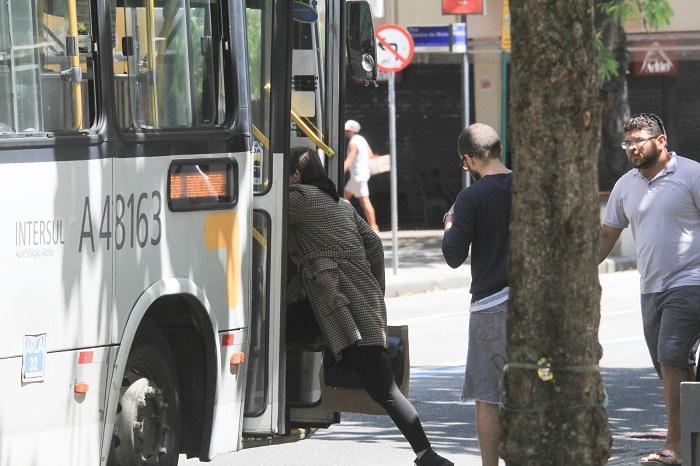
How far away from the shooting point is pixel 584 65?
4.95m

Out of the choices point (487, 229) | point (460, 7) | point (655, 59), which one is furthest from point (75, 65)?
point (655, 59)

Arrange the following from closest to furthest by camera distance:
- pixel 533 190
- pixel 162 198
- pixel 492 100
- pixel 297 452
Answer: pixel 533 190
pixel 162 198
pixel 297 452
pixel 492 100

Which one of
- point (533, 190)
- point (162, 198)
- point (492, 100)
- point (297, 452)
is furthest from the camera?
point (492, 100)

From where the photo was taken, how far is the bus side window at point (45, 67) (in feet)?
20.2

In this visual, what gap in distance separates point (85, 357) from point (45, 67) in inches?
44.6

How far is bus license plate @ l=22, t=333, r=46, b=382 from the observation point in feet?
20.3

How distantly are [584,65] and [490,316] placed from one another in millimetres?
2732

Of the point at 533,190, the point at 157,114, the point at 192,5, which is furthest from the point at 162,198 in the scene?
the point at 533,190

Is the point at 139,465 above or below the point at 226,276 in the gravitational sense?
below

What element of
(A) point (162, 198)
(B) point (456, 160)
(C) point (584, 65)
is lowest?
(B) point (456, 160)

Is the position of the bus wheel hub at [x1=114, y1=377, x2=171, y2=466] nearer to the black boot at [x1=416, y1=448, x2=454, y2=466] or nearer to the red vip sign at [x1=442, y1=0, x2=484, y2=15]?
the black boot at [x1=416, y1=448, x2=454, y2=466]

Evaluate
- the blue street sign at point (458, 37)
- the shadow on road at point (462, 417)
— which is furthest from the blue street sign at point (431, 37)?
the shadow on road at point (462, 417)

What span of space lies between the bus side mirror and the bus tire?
229cm

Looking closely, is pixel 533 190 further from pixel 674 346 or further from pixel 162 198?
pixel 674 346
